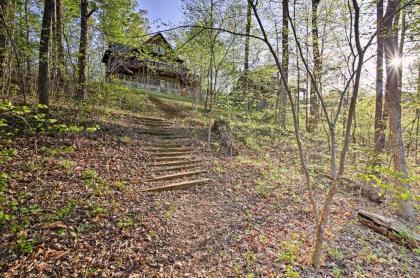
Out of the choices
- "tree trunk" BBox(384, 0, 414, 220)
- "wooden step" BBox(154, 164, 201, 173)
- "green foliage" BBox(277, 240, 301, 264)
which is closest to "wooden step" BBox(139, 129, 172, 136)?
"wooden step" BBox(154, 164, 201, 173)

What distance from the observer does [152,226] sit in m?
3.42

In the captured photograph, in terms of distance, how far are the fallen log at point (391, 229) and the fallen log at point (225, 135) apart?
4.43 m

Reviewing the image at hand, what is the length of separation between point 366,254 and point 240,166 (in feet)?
12.9

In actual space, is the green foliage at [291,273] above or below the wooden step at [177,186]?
below

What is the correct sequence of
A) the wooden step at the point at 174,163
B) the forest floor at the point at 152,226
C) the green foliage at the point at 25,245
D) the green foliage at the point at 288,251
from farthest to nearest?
the wooden step at the point at 174,163
the green foliage at the point at 288,251
the forest floor at the point at 152,226
the green foliage at the point at 25,245

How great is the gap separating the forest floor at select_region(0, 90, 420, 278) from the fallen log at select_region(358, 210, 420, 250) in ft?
0.55

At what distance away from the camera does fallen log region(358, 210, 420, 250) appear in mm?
4091

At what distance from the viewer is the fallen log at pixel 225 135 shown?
8.16m

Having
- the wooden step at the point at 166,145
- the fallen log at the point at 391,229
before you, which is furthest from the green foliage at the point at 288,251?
the wooden step at the point at 166,145

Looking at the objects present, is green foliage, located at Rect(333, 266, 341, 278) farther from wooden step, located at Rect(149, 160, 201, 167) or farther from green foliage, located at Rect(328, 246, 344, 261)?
wooden step, located at Rect(149, 160, 201, 167)

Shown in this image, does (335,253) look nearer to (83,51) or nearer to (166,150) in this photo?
(166,150)

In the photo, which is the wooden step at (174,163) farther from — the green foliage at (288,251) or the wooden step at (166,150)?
the green foliage at (288,251)

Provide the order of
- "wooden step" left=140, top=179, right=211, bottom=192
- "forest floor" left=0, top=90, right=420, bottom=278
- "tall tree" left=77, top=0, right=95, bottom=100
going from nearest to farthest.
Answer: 1. "forest floor" left=0, top=90, right=420, bottom=278
2. "wooden step" left=140, top=179, right=211, bottom=192
3. "tall tree" left=77, top=0, right=95, bottom=100

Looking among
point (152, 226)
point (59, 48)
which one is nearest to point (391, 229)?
point (152, 226)
